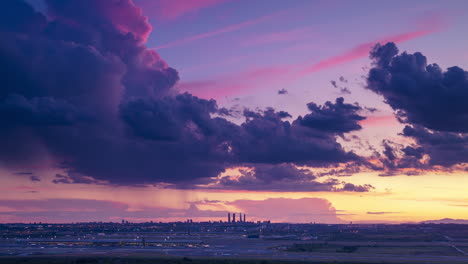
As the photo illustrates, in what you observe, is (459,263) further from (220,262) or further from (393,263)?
(220,262)

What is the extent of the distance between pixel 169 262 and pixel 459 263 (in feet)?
183

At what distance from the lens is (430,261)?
99.3 meters

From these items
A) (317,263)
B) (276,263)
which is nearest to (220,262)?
(276,263)

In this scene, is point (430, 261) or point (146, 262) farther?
point (430, 261)

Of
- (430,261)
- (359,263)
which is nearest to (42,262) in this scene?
(359,263)

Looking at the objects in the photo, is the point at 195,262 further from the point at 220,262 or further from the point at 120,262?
the point at 120,262

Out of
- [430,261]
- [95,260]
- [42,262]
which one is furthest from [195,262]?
[430,261]

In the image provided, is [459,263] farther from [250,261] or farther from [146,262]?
[146,262]

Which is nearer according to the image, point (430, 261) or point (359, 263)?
point (359, 263)

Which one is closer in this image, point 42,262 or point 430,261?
point 42,262

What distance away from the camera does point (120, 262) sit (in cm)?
9231

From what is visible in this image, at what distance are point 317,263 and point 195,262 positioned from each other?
2298 cm

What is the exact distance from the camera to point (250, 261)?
9581 centimetres

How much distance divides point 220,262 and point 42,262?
3312 cm
